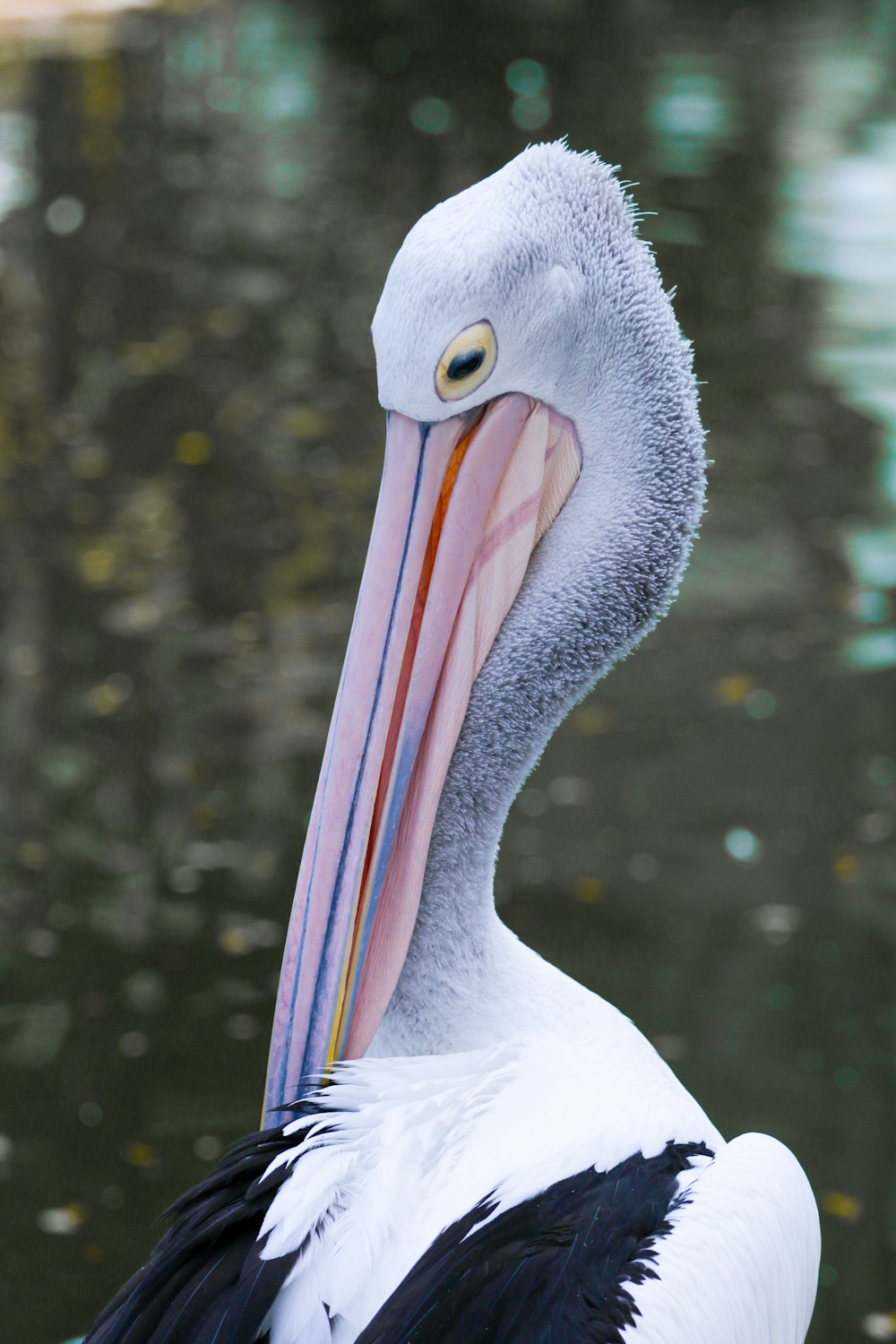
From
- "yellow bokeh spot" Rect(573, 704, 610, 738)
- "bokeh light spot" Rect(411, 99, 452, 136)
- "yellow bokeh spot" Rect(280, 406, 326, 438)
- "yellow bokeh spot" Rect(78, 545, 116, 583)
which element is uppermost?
"bokeh light spot" Rect(411, 99, 452, 136)

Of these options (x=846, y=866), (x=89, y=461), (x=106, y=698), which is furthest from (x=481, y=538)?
(x=89, y=461)

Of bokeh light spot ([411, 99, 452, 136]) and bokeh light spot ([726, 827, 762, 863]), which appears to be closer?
bokeh light spot ([726, 827, 762, 863])

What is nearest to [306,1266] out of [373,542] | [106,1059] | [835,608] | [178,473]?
[373,542]

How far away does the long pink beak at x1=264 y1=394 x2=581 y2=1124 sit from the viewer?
2.22 m

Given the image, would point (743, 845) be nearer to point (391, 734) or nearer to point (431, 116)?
point (391, 734)

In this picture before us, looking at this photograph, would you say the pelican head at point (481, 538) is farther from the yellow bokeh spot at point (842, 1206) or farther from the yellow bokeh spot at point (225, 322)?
A: the yellow bokeh spot at point (225, 322)

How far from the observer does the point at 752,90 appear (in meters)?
12.4

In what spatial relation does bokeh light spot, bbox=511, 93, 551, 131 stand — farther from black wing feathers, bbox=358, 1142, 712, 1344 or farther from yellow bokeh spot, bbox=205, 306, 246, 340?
black wing feathers, bbox=358, 1142, 712, 1344

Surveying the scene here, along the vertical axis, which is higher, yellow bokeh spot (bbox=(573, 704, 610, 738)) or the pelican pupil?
the pelican pupil

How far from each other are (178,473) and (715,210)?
14.4 ft

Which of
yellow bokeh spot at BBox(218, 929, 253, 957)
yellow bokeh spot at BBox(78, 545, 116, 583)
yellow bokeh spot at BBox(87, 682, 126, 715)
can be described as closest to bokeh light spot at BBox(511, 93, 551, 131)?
yellow bokeh spot at BBox(78, 545, 116, 583)

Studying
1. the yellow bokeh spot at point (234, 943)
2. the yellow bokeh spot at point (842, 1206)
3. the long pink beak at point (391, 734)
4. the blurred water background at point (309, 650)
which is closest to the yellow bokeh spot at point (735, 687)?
the blurred water background at point (309, 650)

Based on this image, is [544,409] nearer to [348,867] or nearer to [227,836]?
[348,867]

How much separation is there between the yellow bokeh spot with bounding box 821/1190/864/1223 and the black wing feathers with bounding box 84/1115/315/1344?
1.97m
